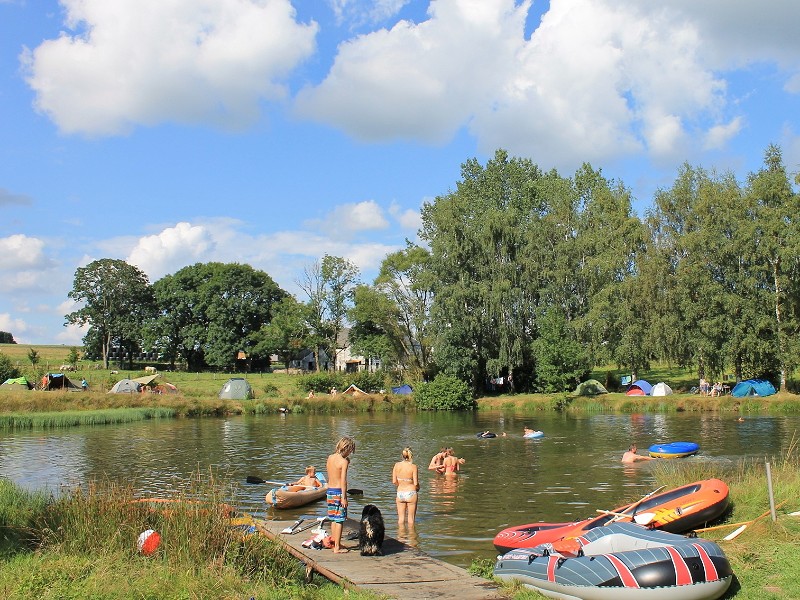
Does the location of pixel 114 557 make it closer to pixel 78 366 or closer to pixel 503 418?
pixel 503 418

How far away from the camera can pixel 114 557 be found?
908 centimetres

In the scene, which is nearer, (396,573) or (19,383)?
(396,573)

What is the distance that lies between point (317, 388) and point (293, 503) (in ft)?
133

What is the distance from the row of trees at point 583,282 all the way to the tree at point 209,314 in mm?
13814

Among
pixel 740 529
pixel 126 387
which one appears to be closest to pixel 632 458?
pixel 740 529

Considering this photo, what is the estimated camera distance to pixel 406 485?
14.3 m

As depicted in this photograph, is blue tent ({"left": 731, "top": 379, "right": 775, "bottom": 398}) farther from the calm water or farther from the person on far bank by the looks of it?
the person on far bank

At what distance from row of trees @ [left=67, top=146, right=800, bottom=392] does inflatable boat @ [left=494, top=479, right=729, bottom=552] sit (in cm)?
3451

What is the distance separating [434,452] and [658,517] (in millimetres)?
16355

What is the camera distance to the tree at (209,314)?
8212 cm

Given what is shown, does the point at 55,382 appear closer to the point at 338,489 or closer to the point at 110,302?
the point at 110,302

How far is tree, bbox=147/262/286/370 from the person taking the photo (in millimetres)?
82125

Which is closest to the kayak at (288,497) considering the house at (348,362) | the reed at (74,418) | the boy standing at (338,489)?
the boy standing at (338,489)

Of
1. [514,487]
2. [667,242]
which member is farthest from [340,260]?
[514,487]
